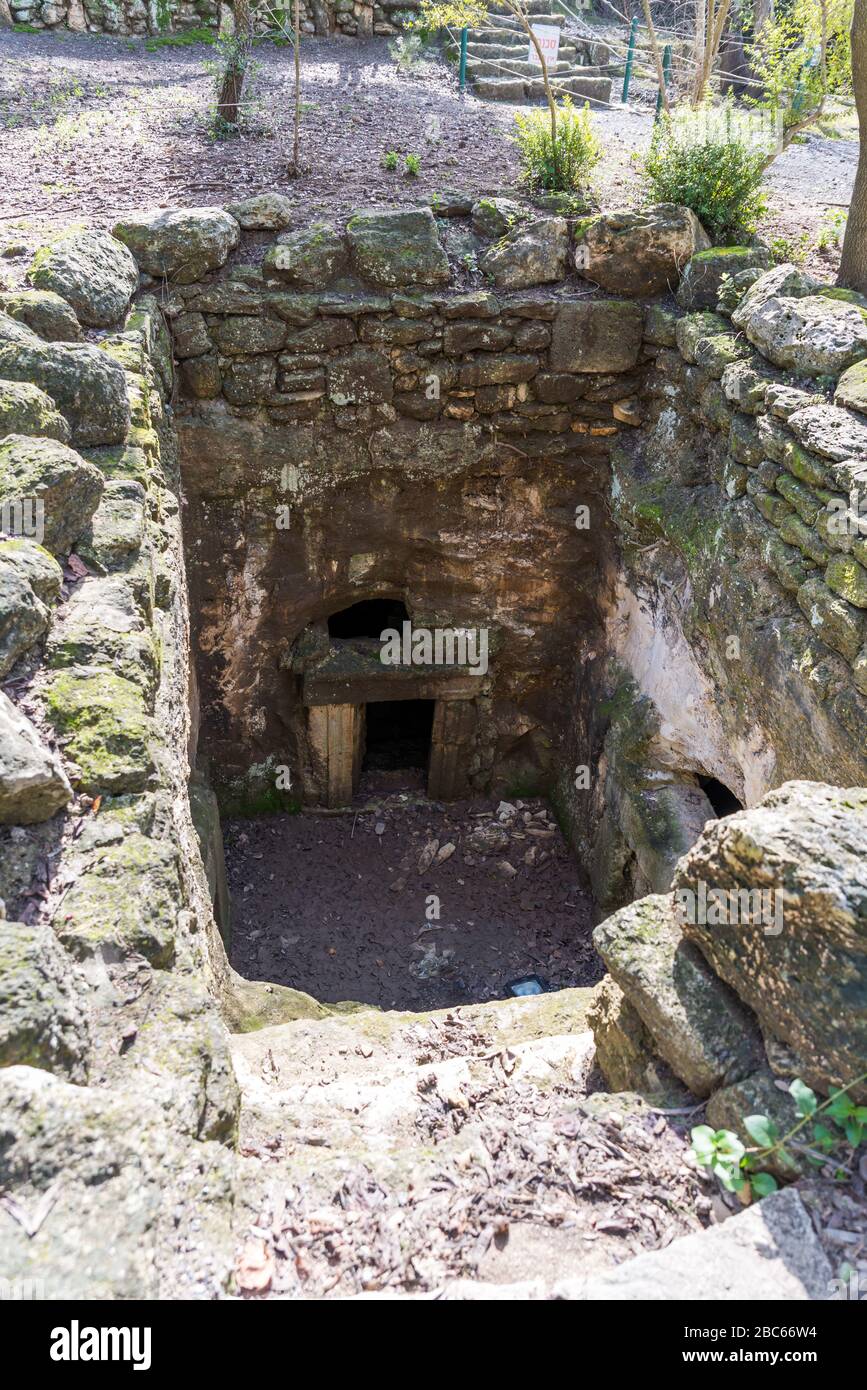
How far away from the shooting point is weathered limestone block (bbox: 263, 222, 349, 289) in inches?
237

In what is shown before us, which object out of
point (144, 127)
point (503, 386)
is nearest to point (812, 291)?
point (503, 386)

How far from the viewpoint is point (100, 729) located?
9.55ft

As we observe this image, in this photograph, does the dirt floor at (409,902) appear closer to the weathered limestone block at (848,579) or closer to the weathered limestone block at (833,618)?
the weathered limestone block at (833,618)

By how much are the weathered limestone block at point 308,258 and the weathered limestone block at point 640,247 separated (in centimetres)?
166

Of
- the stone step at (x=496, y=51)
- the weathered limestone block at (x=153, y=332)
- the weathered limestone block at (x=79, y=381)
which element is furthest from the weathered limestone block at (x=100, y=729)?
the stone step at (x=496, y=51)

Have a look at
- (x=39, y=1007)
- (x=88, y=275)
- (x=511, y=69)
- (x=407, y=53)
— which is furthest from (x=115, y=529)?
(x=511, y=69)

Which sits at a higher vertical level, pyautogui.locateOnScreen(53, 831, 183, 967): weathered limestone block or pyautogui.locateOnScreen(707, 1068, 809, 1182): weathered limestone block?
pyautogui.locateOnScreen(53, 831, 183, 967): weathered limestone block

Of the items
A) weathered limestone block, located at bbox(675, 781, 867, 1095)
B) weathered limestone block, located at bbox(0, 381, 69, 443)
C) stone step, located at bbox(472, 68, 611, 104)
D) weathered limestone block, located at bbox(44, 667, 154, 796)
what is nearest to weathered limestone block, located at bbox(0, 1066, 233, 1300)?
weathered limestone block, located at bbox(44, 667, 154, 796)

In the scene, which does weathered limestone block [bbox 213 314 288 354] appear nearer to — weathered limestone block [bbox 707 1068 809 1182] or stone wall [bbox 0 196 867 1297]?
stone wall [bbox 0 196 867 1297]

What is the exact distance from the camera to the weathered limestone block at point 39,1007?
196cm

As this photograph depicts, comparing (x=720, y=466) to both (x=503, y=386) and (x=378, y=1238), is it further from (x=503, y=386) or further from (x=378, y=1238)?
(x=378, y=1238)

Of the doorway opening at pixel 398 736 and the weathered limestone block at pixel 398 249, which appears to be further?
the doorway opening at pixel 398 736

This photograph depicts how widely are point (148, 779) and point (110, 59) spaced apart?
415 inches

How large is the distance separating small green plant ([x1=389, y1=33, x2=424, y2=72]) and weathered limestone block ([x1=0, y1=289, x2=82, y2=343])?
7.93 metres
